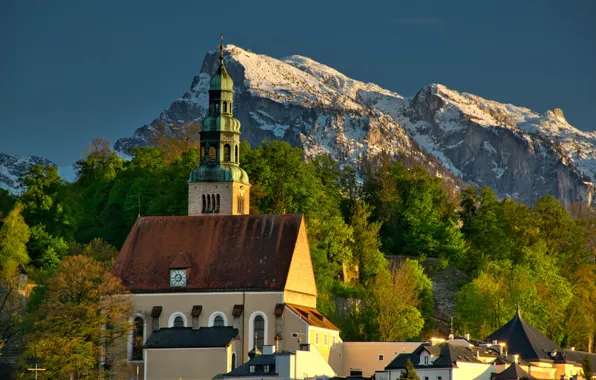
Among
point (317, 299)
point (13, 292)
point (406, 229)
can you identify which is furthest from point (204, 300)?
point (406, 229)

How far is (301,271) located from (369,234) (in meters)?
23.4

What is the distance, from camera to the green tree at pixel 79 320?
281 feet

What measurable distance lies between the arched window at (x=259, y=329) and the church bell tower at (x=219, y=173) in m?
13.6

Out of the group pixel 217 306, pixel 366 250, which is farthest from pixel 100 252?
pixel 366 250

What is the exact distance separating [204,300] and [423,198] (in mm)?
41003

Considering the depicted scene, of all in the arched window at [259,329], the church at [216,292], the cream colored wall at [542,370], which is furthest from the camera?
the cream colored wall at [542,370]

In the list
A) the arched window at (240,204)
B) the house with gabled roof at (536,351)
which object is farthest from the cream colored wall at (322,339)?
the arched window at (240,204)

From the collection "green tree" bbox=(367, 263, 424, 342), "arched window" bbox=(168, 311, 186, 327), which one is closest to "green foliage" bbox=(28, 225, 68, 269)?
"green tree" bbox=(367, 263, 424, 342)

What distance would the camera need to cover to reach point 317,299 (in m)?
103

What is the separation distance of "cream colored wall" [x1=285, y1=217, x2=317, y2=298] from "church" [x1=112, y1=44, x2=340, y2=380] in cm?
6

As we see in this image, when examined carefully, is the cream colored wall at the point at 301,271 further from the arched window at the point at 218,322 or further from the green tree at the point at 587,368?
the green tree at the point at 587,368

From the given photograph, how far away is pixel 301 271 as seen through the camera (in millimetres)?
94875

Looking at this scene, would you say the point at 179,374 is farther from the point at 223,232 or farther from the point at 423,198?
the point at 423,198

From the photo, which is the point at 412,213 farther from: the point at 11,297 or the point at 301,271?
the point at 11,297
